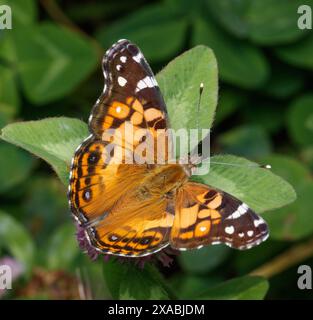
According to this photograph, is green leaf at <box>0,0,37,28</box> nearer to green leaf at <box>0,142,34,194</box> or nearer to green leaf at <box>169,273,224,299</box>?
green leaf at <box>0,142,34,194</box>

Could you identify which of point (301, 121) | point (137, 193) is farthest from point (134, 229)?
point (301, 121)

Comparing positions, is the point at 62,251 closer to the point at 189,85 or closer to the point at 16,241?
the point at 16,241

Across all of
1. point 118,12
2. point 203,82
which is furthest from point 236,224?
point 118,12

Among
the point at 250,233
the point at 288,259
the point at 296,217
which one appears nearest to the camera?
the point at 250,233

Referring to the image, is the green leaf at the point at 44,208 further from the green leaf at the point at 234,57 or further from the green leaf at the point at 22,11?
the green leaf at the point at 234,57

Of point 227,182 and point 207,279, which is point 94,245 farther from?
point 207,279

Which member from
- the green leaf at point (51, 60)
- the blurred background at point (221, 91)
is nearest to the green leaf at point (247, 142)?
the blurred background at point (221, 91)
